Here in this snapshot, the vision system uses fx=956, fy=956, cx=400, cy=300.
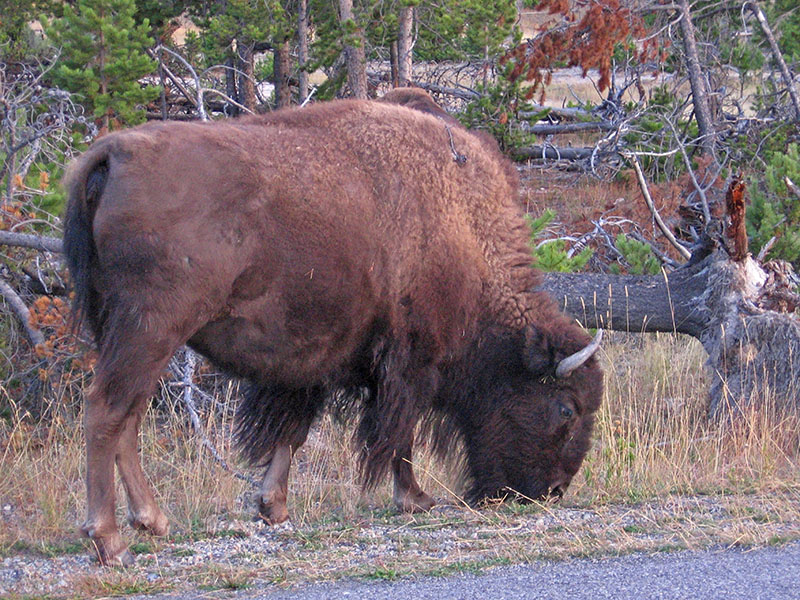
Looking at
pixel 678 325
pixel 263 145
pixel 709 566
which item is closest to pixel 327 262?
pixel 263 145

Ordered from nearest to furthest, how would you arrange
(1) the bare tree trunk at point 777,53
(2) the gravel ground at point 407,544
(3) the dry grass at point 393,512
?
(2) the gravel ground at point 407,544 → (3) the dry grass at point 393,512 → (1) the bare tree trunk at point 777,53

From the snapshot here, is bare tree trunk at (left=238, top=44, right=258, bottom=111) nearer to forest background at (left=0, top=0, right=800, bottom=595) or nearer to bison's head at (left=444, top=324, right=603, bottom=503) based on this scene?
forest background at (left=0, top=0, right=800, bottom=595)

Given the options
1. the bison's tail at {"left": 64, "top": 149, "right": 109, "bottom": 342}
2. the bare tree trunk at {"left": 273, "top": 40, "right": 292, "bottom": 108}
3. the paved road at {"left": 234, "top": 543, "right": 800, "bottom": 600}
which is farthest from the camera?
the bare tree trunk at {"left": 273, "top": 40, "right": 292, "bottom": 108}

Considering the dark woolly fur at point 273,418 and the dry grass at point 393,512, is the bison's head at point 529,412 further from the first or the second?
the dark woolly fur at point 273,418

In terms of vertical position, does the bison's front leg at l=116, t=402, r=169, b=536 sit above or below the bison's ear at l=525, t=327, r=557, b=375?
below

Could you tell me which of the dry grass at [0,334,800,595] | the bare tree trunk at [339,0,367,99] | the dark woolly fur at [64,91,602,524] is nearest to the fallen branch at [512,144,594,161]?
the bare tree trunk at [339,0,367,99]

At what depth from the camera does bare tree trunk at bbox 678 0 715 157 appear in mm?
11773

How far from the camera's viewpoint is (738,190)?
7.05 m

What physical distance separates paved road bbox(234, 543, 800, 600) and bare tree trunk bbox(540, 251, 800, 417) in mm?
3000

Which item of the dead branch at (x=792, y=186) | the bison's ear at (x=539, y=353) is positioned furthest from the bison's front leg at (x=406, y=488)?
the dead branch at (x=792, y=186)

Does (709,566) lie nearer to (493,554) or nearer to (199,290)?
(493,554)

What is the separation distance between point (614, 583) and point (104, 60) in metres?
8.64

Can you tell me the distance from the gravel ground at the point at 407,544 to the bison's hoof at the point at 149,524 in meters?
0.07

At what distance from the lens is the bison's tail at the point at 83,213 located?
4.52 meters
